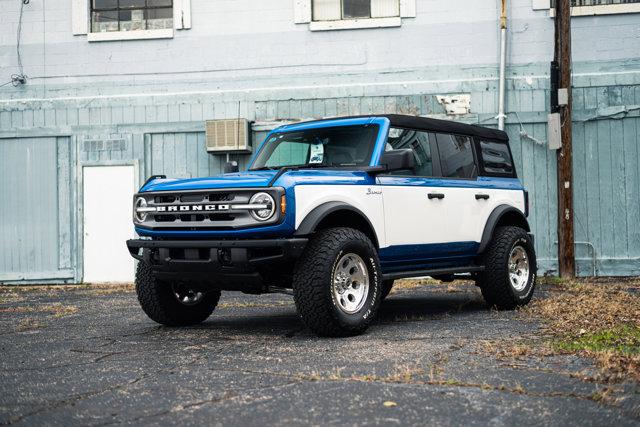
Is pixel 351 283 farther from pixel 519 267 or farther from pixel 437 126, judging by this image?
pixel 519 267

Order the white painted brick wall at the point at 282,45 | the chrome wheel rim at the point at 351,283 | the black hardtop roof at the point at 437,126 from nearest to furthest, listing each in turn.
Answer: the chrome wheel rim at the point at 351,283, the black hardtop roof at the point at 437,126, the white painted brick wall at the point at 282,45

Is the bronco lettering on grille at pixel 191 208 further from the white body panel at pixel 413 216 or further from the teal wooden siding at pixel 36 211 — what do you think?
the teal wooden siding at pixel 36 211

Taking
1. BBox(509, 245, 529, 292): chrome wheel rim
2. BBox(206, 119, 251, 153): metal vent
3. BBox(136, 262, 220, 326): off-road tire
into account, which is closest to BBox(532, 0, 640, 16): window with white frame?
BBox(206, 119, 251, 153): metal vent

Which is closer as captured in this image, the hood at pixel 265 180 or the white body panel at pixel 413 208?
the hood at pixel 265 180

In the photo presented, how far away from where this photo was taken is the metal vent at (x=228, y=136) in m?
14.6

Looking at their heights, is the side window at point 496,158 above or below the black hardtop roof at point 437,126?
below

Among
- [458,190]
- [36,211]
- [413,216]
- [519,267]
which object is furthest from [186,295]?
[36,211]

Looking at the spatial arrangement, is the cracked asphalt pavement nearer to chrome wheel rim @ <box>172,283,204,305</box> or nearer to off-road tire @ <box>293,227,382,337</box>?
off-road tire @ <box>293,227,382,337</box>

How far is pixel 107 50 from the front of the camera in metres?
15.4

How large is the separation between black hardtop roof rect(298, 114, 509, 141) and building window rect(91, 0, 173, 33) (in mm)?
7797

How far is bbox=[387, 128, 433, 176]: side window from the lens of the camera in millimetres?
7863

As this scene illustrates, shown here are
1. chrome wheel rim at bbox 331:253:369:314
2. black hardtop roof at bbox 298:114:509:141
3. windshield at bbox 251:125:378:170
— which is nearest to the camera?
chrome wheel rim at bbox 331:253:369:314

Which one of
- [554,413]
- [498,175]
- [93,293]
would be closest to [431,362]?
[554,413]

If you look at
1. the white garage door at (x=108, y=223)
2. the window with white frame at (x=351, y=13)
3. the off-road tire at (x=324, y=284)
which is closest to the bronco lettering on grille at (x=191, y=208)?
the off-road tire at (x=324, y=284)
